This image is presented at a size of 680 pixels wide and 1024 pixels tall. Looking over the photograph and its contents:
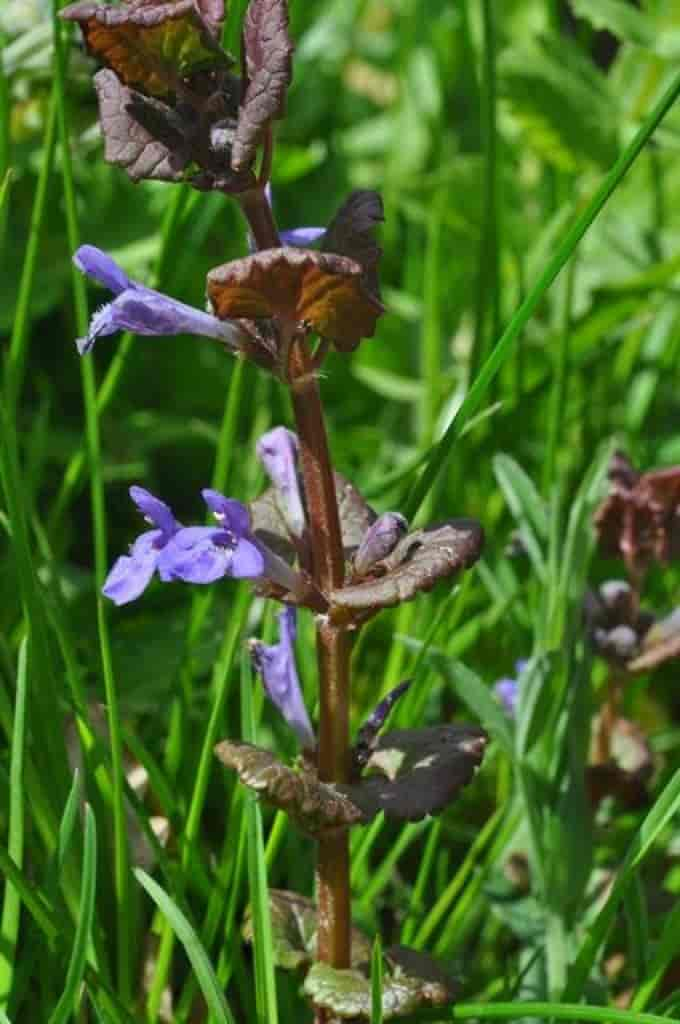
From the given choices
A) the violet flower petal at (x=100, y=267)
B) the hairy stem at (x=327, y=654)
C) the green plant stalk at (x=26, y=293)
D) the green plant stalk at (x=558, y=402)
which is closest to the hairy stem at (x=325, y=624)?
the hairy stem at (x=327, y=654)

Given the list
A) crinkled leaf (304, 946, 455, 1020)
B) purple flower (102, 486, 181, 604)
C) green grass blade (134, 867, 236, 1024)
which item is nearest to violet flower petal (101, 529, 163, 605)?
purple flower (102, 486, 181, 604)

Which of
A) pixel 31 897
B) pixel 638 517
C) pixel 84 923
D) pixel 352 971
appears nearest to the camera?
pixel 84 923

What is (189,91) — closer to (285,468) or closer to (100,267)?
(100,267)

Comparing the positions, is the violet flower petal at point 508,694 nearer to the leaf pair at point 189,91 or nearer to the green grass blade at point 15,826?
the green grass blade at point 15,826

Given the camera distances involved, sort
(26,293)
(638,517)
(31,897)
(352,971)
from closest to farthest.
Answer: (31,897) < (352,971) < (26,293) < (638,517)

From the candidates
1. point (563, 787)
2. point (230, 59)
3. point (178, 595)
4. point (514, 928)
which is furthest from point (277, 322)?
point (178, 595)

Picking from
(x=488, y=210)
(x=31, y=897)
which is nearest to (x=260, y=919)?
(x=31, y=897)

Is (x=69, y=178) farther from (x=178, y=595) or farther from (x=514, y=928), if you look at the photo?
(x=514, y=928)

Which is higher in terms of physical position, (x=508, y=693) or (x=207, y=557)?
(x=207, y=557)
